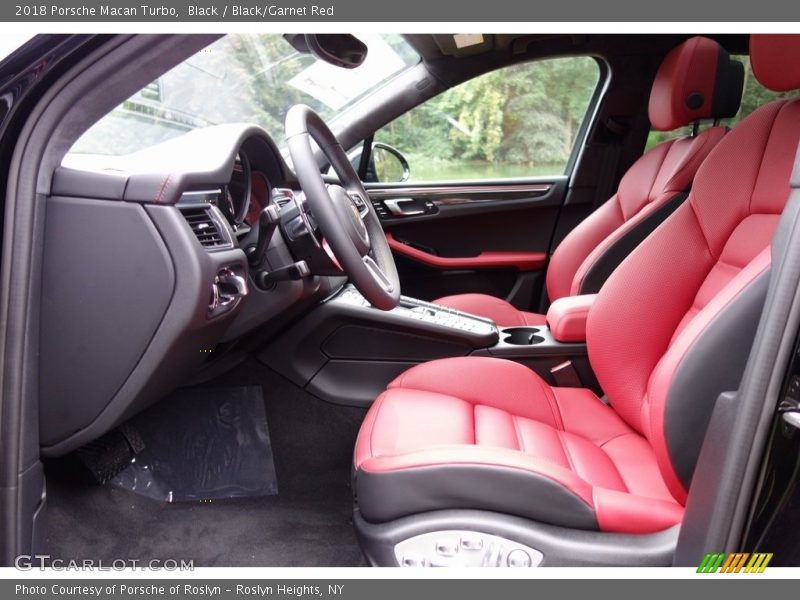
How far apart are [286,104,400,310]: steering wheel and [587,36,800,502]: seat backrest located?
0.50 metres

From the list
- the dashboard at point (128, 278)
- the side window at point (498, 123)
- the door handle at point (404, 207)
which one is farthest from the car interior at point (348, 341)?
the door handle at point (404, 207)

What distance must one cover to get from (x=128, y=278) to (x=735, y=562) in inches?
40.9

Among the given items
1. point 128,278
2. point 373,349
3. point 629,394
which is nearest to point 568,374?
point 629,394

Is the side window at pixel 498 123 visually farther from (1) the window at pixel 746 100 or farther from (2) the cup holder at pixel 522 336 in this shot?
(2) the cup holder at pixel 522 336

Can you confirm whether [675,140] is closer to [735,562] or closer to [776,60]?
[776,60]

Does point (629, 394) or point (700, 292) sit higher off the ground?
point (700, 292)

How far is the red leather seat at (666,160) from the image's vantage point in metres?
2.18

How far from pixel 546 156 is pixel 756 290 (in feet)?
7.10

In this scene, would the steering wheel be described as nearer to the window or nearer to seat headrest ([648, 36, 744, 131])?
the window

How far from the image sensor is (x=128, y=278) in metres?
1.19

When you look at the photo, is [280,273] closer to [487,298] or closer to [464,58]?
[487,298]

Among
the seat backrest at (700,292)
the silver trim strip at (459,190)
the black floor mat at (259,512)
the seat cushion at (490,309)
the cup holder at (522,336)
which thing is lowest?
the black floor mat at (259,512)

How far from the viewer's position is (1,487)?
1.11 metres

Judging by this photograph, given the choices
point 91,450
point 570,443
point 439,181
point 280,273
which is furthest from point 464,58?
point 91,450
